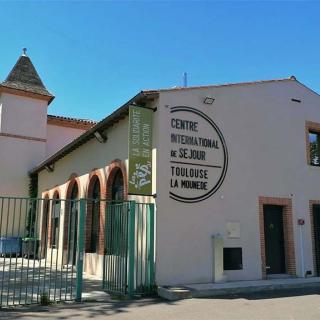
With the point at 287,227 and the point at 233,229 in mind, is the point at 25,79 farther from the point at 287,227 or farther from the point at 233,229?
the point at 287,227

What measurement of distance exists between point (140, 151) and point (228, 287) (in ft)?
13.4

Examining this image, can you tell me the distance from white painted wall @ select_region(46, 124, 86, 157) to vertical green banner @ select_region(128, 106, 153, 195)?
15446 millimetres

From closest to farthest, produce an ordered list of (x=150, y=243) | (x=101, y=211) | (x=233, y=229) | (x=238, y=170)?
(x=150, y=243), (x=233, y=229), (x=238, y=170), (x=101, y=211)

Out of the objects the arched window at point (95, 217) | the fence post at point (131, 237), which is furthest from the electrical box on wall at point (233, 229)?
the arched window at point (95, 217)

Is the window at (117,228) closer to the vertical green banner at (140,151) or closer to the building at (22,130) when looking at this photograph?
the vertical green banner at (140,151)

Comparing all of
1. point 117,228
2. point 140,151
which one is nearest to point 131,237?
point 117,228

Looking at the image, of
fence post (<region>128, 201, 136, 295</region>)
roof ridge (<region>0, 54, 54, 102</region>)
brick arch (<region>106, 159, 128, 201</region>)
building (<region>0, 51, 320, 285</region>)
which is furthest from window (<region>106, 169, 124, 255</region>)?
roof ridge (<region>0, 54, 54, 102</region>)

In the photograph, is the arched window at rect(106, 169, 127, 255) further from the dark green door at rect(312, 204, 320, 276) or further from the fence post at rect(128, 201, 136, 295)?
the dark green door at rect(312, 204, 320, 276)

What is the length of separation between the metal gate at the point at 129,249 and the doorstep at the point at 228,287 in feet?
2.20

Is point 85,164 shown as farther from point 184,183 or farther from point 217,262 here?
point 217,262

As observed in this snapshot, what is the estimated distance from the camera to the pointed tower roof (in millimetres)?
24625

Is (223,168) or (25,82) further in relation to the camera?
(25,82)

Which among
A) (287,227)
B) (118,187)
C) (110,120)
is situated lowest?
(287,227)

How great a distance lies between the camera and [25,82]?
84.2 feet
